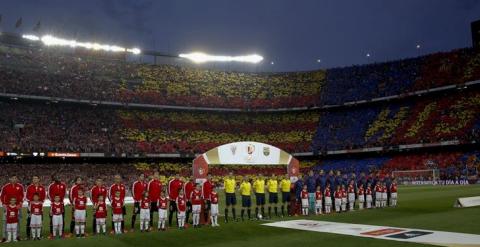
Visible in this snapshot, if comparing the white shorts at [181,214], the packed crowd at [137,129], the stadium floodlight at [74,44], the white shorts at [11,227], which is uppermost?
the stadium floodlight at [74,44]

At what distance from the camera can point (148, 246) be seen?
1436cm

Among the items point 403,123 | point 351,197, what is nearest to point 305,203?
point 351,197

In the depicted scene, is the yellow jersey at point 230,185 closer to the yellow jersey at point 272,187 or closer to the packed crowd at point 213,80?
the yellow jersey at point 272,187

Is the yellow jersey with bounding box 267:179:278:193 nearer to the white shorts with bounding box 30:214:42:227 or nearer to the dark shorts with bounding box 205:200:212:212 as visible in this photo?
the dark shorts with bounding box 205:200:212:212

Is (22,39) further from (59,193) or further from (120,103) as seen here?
(59,193)

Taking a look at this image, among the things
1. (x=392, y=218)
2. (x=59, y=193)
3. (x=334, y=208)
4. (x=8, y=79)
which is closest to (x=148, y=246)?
(x=59, y=193)

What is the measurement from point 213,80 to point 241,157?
5122 cm

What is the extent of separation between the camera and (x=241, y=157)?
3181 cm

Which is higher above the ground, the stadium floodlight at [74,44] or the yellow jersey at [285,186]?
the stadium floodlight at [74,44]

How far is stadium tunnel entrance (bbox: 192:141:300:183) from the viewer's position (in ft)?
98.0

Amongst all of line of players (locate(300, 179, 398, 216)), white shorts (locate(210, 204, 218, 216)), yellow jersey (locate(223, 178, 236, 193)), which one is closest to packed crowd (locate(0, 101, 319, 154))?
yellow jersey (locate(223, 178, 236, 193))

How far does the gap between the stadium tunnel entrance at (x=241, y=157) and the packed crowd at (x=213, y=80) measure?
3844cm

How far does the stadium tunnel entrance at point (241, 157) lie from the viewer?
29.9 metres

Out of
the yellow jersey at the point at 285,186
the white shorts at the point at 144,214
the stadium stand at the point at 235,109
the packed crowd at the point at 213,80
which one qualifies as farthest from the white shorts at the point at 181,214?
the packed crowd at the point at 213,80
